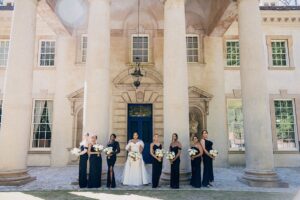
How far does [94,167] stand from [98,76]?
3333 millimetres

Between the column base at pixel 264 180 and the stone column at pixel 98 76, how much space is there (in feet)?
18.0

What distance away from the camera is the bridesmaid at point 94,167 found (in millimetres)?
8766

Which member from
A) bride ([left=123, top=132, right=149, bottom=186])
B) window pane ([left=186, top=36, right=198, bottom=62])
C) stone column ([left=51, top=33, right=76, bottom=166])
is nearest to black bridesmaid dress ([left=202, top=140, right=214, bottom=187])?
bride ([left=123, top=132, right=149, bottom=186])

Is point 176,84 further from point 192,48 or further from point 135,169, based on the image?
point 192,48

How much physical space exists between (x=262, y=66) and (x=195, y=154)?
442 cm

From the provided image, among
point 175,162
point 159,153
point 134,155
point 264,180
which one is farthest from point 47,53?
point 264,180

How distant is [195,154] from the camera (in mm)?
9141

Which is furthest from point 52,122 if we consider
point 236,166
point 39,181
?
point 236,166

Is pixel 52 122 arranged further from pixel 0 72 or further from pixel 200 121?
pixel 200 121

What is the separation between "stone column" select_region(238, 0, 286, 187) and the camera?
30.9ft

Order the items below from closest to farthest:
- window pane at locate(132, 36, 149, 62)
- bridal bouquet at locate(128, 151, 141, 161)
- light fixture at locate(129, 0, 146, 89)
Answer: bridal bouquet at locate(128, 151, 141, 161)
light fixture at locate(129, 0, 146, 89)
window pane at locate(132, 36, 149, 62)

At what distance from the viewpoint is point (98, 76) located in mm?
9695

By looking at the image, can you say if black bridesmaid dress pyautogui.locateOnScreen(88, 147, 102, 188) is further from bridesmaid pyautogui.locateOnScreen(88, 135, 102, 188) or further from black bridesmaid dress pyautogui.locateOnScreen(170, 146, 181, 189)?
black bridesmaid dress pyautogui.locateOnScreen(170, 146, 181, 189)

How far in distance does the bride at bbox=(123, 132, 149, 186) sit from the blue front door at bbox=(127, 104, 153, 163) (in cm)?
552
